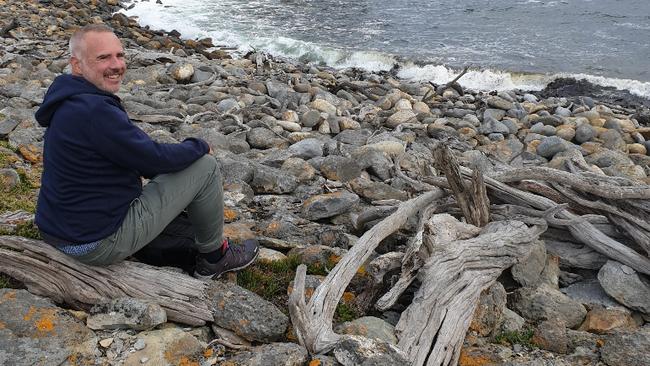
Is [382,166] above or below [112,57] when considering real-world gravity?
below

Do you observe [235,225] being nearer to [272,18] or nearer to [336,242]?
[336,242]

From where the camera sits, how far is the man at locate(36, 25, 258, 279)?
149 inches

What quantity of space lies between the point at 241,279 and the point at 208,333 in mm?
778

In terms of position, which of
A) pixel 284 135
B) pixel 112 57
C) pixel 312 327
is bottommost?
pixel 284 135

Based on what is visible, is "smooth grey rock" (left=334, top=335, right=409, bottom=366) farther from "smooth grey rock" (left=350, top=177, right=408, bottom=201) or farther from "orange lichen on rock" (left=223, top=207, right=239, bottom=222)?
"smooth grey rock" (left=350, top=177, right=408, bottom=201)

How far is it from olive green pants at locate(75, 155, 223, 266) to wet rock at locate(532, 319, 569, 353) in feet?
8.80

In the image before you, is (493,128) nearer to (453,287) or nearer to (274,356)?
(453,287)

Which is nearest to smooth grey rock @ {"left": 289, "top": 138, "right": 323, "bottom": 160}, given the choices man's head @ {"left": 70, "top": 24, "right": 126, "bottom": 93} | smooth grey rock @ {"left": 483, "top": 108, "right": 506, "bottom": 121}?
man's head @ {"left": 70, "top": 24, "right": 126, "bottom": 93}

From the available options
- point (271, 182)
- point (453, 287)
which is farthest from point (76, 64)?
point (271, 182)

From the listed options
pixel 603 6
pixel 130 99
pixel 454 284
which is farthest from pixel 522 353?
A: pixel 603 6

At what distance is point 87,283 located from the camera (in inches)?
164

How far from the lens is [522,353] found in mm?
4227

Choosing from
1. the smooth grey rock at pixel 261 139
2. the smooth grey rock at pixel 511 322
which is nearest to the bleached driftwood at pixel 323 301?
the smooth grey rock at pixel 511 322

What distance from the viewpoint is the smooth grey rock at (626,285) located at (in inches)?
194
